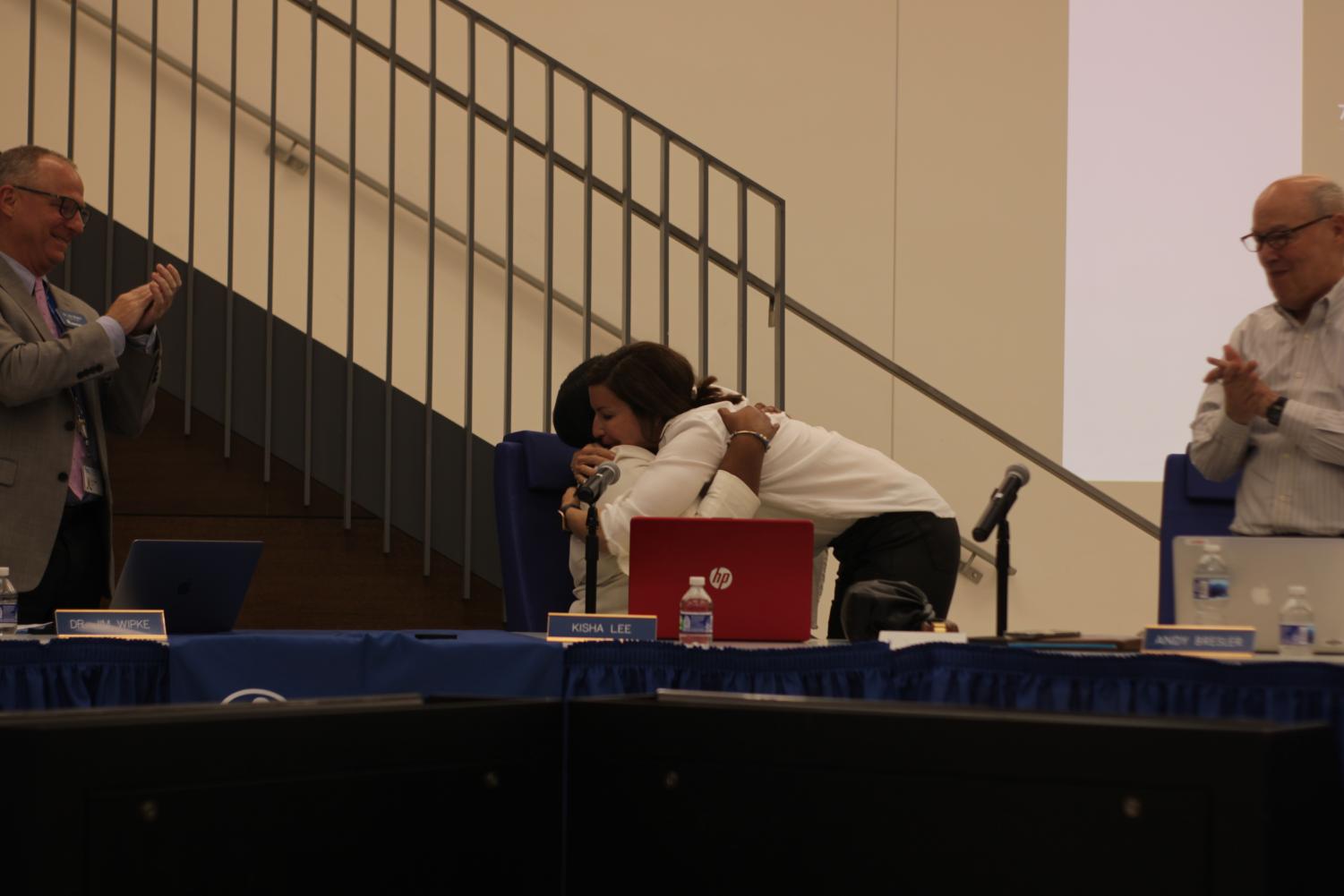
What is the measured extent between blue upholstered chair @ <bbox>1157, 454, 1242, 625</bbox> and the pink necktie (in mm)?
2273

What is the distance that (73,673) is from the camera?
1738 mm

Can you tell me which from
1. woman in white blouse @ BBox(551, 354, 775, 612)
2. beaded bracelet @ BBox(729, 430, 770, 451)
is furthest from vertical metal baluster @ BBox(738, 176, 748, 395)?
beaded bracelet @ BBox(729, 430, 770, 451)

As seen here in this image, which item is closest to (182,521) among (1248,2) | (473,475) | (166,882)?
(473,475)

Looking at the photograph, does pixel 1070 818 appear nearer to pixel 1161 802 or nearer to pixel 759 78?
pixel 1161 802

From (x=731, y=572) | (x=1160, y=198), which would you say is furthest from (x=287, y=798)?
(x=1160, y=198)

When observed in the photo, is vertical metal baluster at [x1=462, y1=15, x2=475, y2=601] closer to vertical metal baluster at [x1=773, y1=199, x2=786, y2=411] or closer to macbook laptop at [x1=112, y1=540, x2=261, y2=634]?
vertical metal baluster at [x1=773, y1=199, x2=786, y2=411]

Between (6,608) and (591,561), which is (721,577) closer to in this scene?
(591,561)

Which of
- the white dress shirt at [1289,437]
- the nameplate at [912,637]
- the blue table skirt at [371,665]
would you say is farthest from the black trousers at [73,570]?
the white dress shirt at [1289,437]

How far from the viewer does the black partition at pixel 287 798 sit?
597mm

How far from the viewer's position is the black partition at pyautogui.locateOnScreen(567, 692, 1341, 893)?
607mm

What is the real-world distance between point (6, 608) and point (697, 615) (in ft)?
3.47

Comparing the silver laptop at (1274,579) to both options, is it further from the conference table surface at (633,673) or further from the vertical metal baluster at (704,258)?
the vertical metal baluster at (704,258)

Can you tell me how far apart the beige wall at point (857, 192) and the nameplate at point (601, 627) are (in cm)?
337

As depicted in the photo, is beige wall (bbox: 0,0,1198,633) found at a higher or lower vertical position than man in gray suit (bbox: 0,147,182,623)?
higher
